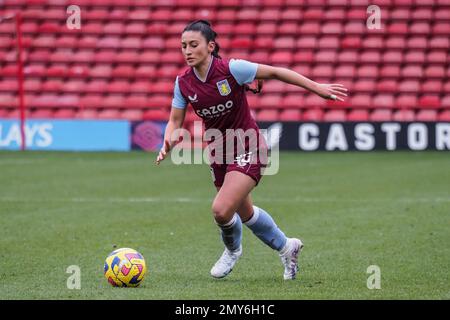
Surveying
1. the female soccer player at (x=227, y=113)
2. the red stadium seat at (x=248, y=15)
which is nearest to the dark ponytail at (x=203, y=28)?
the female soccer player at (x=227, y=113)

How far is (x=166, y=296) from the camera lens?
6203 mm

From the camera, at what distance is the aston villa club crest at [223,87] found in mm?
6953

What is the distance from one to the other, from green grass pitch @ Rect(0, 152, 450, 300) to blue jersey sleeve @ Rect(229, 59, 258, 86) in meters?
1.50

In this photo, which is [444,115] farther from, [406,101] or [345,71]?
[345,71]

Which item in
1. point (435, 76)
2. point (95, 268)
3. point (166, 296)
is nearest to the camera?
point (166, 296)

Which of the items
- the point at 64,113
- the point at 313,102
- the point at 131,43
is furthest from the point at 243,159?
the point at 131,43

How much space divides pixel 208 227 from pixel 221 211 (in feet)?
11.0

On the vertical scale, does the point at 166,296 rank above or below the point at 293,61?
below

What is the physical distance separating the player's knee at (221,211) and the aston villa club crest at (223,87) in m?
0.81

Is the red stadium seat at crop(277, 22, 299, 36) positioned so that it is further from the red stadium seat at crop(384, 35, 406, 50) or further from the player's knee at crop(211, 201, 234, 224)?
the player's knee at crop(211, 201, 234, 224)

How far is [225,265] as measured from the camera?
7180mm

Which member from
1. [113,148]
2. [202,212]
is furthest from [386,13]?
[202,212]

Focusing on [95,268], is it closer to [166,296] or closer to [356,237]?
[166,296]
